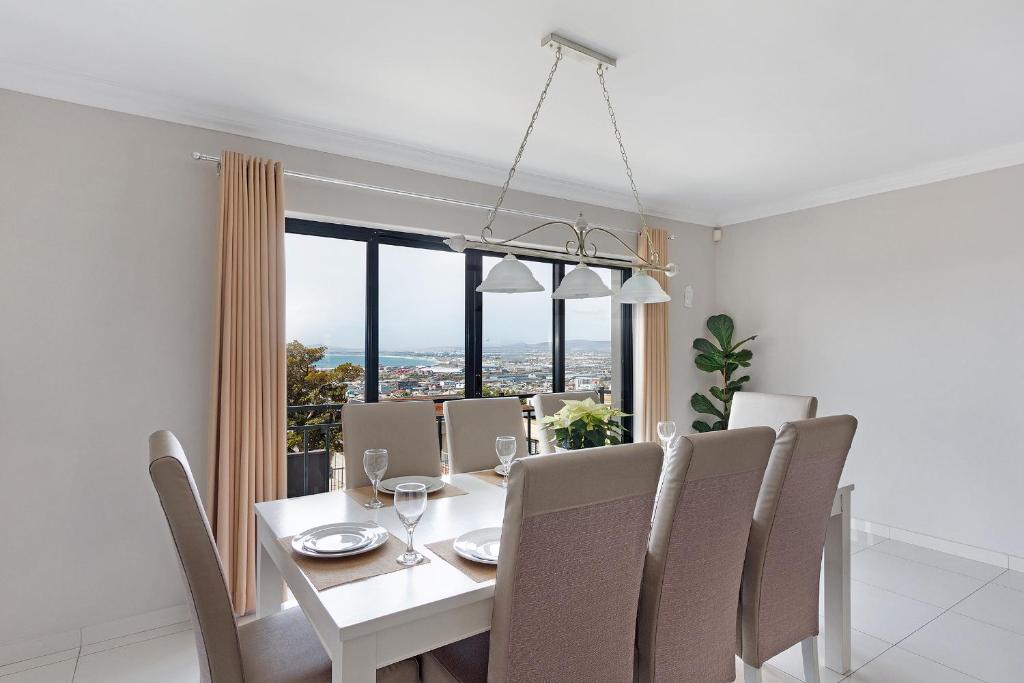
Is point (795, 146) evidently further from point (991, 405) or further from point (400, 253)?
point (400, 253)

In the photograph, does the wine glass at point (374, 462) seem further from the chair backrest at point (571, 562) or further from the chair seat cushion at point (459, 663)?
the chair backrest at point (571, 562)

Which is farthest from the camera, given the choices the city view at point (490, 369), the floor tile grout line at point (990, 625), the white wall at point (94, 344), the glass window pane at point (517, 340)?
the glass window pane at point (517, 340)

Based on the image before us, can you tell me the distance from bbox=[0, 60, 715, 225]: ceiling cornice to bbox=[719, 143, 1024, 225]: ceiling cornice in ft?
4.59

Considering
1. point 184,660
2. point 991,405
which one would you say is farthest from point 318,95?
point 991,405

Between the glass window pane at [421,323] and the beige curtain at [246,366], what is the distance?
769 mm

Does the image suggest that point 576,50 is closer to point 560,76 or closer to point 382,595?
point 560,76

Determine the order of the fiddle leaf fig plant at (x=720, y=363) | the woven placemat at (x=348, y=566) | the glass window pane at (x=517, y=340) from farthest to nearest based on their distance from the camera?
1. the fiddle leaf fig plant at (x=720, y=363)
2. the glass window pane at (x=517, y=340)
3. the woven placemat at (x=348, y=566)

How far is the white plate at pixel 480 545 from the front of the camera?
4.99 ft

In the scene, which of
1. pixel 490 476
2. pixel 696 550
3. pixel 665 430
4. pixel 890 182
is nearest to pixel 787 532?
pixel 696 550

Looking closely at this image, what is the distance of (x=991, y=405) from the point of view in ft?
11.3

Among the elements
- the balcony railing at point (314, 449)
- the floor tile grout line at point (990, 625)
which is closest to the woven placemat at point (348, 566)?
the balcony railing at point (314, 449)

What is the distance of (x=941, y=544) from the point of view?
3.64 metres

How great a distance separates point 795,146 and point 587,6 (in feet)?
6.53

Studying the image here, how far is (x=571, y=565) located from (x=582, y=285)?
1.23 meters
